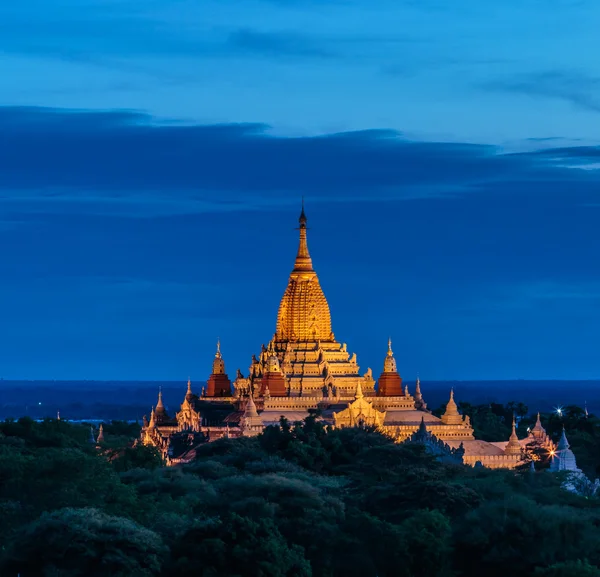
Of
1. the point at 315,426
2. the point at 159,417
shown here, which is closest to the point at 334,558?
the point at 315,426

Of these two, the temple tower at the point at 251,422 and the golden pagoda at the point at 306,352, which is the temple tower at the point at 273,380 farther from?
the temple tower at the point at 251,422

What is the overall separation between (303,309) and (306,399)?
26.5ft

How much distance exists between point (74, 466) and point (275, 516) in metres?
6.21

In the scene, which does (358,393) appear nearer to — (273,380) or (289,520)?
(273,380)

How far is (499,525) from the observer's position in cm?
6006

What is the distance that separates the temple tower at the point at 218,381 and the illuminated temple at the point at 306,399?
56mm

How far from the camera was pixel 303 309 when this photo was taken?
383ft

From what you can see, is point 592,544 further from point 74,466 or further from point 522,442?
point 522,442

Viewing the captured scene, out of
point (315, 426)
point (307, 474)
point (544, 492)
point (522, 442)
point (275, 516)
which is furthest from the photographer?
point (522, 442)

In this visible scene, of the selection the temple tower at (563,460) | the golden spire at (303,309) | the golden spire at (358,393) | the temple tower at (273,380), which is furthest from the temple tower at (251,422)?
the temple tower at (563,460)

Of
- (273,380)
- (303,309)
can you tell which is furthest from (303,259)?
(273,380)

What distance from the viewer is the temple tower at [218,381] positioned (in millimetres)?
122000

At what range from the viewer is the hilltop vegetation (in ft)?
184

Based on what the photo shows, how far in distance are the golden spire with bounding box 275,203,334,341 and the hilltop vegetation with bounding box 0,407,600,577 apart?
3489cm
